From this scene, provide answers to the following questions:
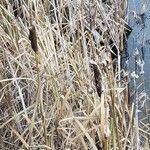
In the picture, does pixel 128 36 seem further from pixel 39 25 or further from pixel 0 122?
pixel 0 122

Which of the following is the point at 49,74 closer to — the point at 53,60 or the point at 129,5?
the point at 53,60

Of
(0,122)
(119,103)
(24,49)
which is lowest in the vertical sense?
(0,122)

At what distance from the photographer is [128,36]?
103 inches

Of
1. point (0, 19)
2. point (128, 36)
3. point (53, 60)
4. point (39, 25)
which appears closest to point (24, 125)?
point (53, 60)

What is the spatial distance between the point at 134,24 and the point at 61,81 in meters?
1.14

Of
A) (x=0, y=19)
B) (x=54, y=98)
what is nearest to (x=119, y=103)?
(x=54, y=98)

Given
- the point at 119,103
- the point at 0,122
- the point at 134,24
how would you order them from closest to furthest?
the point at 119,103 < the point at 0,122 < the point at 134,24

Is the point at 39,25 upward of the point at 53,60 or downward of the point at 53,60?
upward

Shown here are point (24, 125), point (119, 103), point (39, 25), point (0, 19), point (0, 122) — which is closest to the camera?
point (119, 103)

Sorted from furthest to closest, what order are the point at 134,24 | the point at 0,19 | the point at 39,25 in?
the point at 134,24 → the point at 0,19 → the point at 39,25

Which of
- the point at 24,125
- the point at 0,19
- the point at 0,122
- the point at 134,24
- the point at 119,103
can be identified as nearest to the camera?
the point at 119,103

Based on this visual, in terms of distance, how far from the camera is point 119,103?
4.53 ft

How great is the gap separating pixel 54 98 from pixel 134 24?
46.6 inches

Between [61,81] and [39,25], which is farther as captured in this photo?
[39,25]
